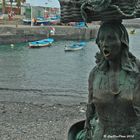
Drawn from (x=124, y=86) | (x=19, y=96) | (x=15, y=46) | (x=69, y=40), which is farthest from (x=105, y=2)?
(x=69, y=40)

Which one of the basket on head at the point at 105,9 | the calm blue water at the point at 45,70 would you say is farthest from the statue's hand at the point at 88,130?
the calm blue water at the point at 45,70

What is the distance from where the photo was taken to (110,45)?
336 centimetres

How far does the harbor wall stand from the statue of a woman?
42222 mm

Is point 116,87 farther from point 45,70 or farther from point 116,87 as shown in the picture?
point 45,70

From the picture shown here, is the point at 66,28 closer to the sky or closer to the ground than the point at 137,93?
closer to the ground

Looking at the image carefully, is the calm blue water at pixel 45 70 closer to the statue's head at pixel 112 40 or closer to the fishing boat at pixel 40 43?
the fishing boat at pixel 40 43

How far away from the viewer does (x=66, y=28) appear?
53469 mm

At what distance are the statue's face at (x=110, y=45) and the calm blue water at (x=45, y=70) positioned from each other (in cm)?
1676

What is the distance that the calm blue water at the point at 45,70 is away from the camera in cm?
2217

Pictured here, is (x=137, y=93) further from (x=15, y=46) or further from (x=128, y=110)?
Answer: (x=15, y=46)

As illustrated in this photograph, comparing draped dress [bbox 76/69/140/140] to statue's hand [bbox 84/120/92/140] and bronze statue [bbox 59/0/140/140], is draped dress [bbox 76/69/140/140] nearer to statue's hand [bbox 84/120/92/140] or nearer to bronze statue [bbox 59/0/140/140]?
bronze statue [bbox 59/0/140/140]

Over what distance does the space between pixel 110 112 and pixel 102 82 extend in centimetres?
26

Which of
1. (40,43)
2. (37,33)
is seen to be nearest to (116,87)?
(40,43)

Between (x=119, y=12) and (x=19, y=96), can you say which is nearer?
(x=119, y=12)
